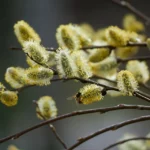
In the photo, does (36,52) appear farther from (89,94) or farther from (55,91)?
(55,91)

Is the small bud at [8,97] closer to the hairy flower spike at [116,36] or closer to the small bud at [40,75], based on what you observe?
the small bud at [40,75]

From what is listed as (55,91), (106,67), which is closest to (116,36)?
(106,67)

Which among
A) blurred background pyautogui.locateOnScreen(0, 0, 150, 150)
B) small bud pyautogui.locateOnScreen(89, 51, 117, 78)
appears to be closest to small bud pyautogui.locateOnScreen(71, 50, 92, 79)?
small bud pyautogui.locateOnScreen(89, 51, 117, 78)

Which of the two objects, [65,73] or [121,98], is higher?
[121,98]

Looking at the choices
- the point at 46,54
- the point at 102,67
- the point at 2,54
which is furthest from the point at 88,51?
the point at 2,54

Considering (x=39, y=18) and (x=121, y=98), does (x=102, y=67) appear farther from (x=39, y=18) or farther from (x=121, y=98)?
(x=39, y=18)

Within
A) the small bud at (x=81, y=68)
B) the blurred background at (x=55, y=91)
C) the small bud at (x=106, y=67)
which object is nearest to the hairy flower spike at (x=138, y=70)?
the small bud at (x=106, y=67)
